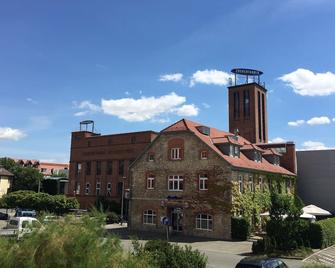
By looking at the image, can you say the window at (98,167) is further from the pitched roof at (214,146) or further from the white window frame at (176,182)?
the white window frame at (176,182)

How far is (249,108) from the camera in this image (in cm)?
8519

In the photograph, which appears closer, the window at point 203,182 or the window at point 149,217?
the window at point 203,182

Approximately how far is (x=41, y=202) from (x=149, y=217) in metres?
18.7

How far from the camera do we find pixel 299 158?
53.5m

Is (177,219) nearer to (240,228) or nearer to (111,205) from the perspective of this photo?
(240,228)

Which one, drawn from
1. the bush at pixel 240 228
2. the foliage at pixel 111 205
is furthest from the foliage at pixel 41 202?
the bush at pixel 240 228

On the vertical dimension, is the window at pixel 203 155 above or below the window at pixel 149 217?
above

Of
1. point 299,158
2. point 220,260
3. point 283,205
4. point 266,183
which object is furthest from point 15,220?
point 299,158

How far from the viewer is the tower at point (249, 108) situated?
275ft

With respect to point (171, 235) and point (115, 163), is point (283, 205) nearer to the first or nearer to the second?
point (171, 235)

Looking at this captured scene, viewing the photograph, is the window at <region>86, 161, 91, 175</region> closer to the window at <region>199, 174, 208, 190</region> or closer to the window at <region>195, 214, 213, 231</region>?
the window at <region>199, 174, 208, 190</region>

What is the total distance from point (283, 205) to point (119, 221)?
30784mm

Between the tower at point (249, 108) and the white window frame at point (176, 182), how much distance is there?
1729 inches

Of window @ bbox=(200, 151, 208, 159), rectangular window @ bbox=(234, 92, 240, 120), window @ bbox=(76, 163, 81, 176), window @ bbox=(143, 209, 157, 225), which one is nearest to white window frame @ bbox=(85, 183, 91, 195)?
window @ bbox=(76, 163, 81, 176)
